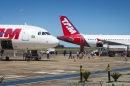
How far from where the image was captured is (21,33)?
41062 millimetres

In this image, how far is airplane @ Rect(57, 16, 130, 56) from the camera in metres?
79.4

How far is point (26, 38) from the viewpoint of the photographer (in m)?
41.1

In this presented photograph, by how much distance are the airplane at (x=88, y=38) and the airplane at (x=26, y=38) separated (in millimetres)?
37931

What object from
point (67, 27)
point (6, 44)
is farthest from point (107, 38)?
point (6, 44)

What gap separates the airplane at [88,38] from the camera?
79.4 meters

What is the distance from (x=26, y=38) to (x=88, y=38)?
41152mm

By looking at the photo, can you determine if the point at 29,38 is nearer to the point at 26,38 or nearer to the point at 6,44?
the point at 26,38

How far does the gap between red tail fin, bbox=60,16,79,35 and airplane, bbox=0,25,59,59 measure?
40.1 m

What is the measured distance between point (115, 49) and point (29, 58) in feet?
117

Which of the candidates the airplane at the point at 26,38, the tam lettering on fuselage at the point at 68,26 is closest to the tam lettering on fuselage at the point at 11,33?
the airplane at the point at 26,38

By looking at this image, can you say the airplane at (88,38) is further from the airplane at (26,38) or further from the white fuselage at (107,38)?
the airplane at (26,38)

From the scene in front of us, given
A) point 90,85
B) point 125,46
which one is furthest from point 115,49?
point 90,85

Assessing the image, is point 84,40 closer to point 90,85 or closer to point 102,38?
point 102,38

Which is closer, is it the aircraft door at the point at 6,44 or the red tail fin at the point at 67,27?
the aircraft door at the point at 6,44
